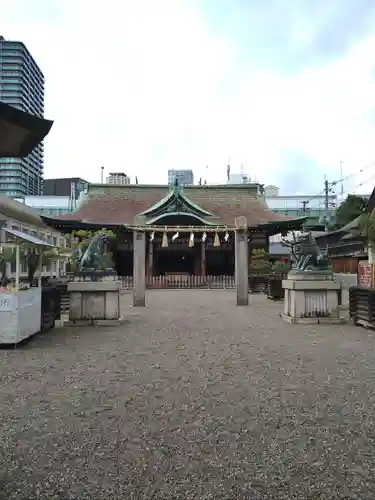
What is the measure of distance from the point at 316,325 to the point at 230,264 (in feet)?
72.9

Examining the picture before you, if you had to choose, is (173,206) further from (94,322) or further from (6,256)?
(6,256)

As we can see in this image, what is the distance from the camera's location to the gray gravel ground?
3119 millimetres

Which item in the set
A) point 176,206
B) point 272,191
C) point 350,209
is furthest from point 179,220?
point 272,191

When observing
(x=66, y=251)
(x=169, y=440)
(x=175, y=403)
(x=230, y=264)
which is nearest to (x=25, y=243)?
(x=175, y=403)

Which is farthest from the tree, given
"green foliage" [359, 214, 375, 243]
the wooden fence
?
"green foliage" [359, 214, 375, 243]

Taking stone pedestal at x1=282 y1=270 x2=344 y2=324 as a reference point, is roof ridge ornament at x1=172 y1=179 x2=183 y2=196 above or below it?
above

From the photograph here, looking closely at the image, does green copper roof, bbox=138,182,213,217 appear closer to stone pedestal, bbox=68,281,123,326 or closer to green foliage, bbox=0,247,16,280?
stone pedestal, bbox=68,281,123,326

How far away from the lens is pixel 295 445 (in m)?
3.80

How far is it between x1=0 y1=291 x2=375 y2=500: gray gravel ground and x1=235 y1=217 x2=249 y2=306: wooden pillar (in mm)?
9295

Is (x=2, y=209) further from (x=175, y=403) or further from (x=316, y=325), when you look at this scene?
(x=175, y=403)

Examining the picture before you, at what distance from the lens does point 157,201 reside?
36906mm

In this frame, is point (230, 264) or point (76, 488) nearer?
point (76, 488)

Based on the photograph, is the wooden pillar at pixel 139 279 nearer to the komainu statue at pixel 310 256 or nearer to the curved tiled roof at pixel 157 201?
the komainu statue at pixel 310 256

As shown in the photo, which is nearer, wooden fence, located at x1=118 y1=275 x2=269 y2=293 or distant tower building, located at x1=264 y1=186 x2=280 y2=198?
wooden fence, located at x1=118 y1=275 x2=269 y2=293
